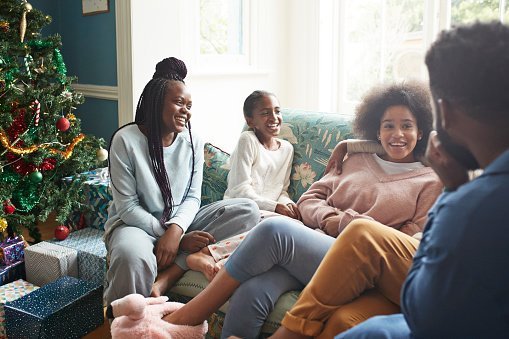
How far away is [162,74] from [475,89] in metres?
1.48

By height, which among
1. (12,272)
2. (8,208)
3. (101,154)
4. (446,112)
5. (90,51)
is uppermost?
(90,51)

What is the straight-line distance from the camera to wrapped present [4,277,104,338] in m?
1.83

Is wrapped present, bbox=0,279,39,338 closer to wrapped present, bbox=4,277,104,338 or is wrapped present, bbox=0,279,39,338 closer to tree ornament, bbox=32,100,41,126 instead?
wrapped present, bbox=4,277,104,338

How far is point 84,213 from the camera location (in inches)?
113

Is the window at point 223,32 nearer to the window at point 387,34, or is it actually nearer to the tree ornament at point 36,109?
the window at point 387,34

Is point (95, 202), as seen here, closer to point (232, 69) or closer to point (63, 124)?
point (63, 124)

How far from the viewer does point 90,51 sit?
3369 mm

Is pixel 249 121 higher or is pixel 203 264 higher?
pixel 249 121

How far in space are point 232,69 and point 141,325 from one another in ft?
7.75

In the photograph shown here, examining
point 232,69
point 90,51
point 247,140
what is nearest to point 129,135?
point 247,140

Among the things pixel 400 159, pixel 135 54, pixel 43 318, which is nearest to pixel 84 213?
pixel 135 54

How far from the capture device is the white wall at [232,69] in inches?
A: 120

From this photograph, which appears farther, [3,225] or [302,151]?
[3,225]

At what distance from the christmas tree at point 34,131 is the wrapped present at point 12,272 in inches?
7.5
